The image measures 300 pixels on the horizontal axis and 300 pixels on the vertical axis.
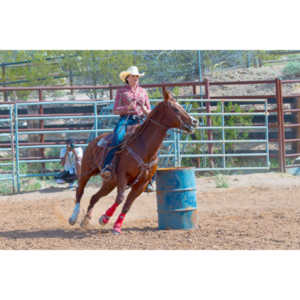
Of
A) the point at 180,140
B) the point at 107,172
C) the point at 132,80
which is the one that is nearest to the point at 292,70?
the point at 180,140

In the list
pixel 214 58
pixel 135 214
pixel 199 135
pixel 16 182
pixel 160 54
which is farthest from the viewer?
pixel 214 58

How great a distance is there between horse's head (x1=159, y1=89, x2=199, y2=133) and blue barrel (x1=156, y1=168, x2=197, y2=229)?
2.10ft

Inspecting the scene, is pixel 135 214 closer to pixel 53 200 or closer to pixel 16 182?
pixel 53 200

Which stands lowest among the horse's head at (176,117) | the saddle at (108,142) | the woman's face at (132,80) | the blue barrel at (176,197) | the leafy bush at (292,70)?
the blue barrel at (176,197)

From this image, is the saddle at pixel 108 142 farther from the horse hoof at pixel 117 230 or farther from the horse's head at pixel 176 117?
the horse hoof at pixel 117 230

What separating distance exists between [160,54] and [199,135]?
6133 mm

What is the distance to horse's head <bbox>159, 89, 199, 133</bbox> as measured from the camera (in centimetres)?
625

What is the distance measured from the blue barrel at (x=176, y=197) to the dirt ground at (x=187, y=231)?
180 millimetres

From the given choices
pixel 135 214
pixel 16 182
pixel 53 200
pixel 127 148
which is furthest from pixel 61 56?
pixel 127 148

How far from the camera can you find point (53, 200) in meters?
10.0

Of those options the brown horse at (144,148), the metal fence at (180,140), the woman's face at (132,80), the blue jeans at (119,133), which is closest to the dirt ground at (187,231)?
the brown horse at (144,148)

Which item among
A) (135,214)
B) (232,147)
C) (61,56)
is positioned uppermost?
(61,56)

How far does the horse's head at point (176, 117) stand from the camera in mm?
6246

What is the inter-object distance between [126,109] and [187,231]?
6.05 ft
